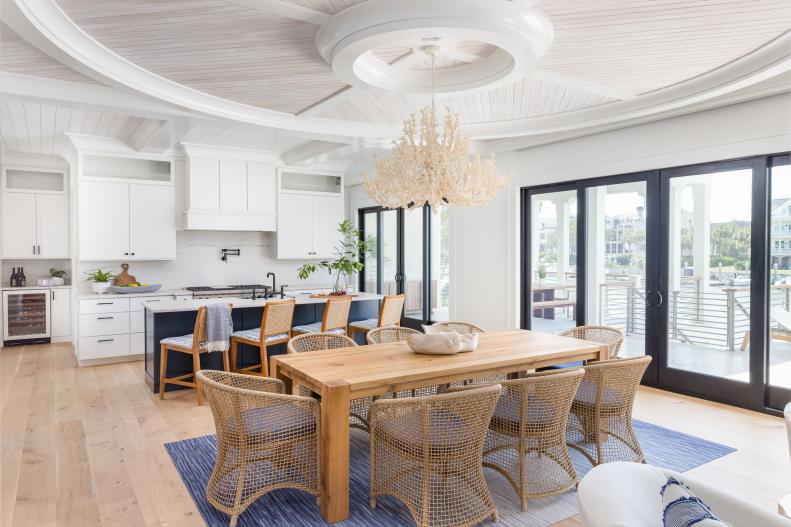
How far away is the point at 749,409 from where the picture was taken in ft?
13.7

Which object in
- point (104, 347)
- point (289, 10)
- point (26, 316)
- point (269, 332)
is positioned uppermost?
point (289, 10)

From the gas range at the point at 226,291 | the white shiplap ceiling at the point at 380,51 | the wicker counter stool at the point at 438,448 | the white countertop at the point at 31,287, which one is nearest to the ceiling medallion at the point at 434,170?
the white shiplap ceiling at the point at 380,51

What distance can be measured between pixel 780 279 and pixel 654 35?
2.36 m

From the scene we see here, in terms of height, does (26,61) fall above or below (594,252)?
above

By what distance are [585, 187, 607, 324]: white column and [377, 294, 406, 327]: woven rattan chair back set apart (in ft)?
6.33

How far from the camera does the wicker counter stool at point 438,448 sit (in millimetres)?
2361

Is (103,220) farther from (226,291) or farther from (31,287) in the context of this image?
(31,287)

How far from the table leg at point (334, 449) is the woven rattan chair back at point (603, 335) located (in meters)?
2.21

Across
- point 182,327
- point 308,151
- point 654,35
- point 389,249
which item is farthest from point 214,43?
point 389,249

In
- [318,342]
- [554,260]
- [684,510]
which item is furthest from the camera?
[554,260]

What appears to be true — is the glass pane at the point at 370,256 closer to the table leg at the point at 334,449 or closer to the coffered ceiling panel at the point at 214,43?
the coffered ceiling panel at the point at 214,43

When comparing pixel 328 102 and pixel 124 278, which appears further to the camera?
pixel 124 278

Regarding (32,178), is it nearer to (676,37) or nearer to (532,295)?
(532,295)

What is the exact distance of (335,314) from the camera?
504cm
